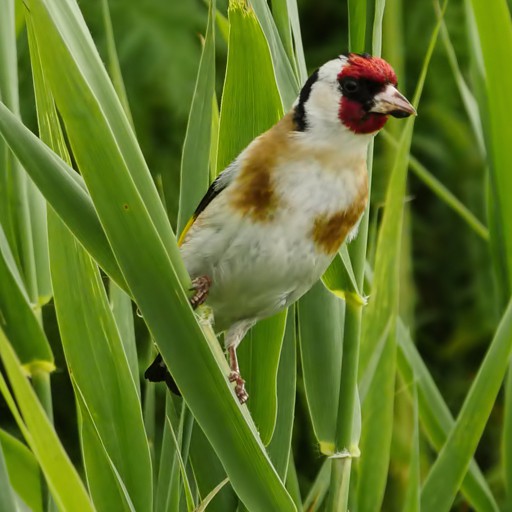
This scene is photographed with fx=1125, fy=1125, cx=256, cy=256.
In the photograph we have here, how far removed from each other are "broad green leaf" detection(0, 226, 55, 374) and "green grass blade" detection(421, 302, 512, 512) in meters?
0.45

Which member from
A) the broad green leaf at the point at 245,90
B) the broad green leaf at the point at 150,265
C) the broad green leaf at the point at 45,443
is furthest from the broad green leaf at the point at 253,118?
the broad green leaf at the point at 45,443

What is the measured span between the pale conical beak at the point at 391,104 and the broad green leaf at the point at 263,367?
0.79 feet

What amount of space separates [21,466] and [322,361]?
36cm

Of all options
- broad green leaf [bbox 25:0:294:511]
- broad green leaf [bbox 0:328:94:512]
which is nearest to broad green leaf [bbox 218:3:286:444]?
broad green leaf [bbox 25:0:294:511]

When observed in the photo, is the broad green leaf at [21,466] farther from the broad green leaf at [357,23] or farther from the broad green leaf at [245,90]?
the broad green leaf at [357,23]

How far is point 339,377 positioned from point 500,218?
1.02 ft

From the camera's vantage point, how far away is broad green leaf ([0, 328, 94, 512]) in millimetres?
818

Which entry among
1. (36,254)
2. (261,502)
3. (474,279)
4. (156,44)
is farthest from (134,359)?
(474,279)

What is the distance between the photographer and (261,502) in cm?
99

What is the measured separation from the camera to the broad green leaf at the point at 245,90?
43.8 inches

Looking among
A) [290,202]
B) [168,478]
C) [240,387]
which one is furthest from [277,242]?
[168,478]

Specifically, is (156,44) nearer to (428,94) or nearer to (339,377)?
(428,94)

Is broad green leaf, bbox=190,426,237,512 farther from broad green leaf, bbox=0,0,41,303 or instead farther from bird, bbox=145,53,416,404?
broad green leaf, bbox=0,0,41,303

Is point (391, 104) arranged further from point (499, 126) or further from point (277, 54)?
point (499, 126)
